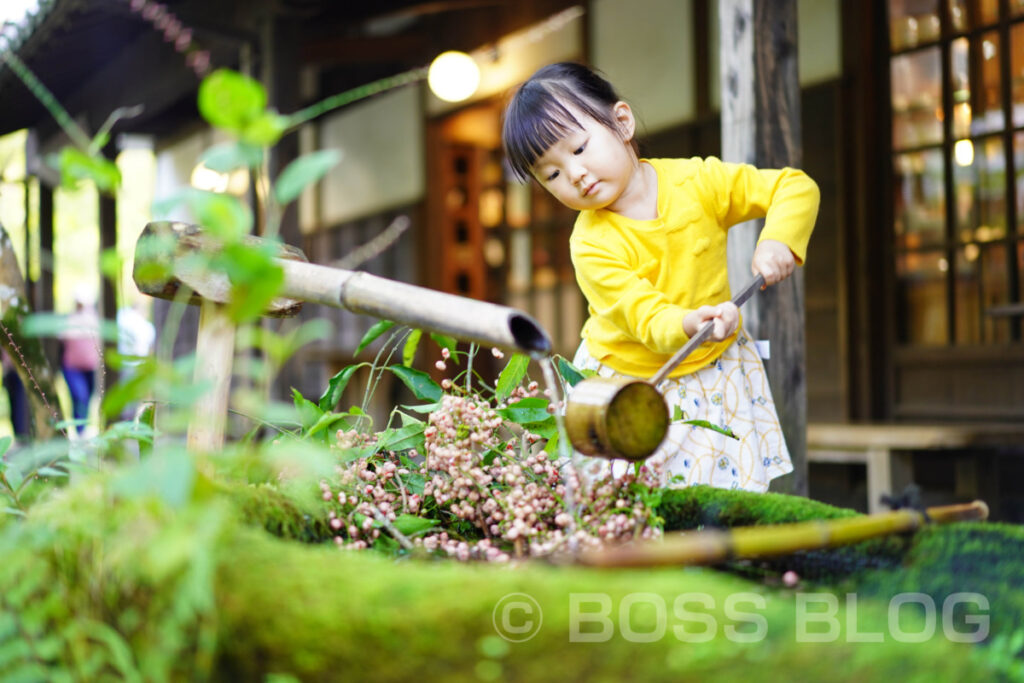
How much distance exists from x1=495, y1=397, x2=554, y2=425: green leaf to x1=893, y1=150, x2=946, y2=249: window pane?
374 centimetres

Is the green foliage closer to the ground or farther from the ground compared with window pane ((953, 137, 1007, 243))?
closer to the ground

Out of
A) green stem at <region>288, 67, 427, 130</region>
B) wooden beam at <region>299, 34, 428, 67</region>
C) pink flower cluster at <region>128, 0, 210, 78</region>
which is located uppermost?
wooden beam at <region>299, 34, 428, 67</region>

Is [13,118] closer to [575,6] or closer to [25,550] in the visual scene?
[575,6]

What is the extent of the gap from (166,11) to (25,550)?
5.60 m

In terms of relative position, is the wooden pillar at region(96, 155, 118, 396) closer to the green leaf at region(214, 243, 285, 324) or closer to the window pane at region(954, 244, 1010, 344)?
the window pane at region(954, 244, 1010, 344)

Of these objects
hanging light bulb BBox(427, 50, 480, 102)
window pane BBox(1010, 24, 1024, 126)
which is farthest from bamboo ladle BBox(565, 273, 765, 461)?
hanging light bulb BBox(427, 50, 480, 102)

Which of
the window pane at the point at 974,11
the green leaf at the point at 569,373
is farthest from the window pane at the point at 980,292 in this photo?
the green leaf at the point at 569,373

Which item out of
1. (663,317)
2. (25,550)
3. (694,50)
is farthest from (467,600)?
(694,50)

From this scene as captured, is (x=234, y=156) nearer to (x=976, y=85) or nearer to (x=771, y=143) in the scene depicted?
(x=771, y=143)

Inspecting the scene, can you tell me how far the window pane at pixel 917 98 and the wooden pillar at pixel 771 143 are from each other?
7.67 ft

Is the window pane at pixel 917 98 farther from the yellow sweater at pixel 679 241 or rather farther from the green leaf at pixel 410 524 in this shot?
the green leaf at pixel 410 524

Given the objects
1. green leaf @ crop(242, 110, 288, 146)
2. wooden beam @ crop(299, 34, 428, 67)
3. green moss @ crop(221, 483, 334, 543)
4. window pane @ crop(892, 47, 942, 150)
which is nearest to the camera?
green leaf @ crop(242, 110, 288, 146)

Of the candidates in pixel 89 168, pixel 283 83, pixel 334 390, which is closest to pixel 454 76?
pixel 283 83

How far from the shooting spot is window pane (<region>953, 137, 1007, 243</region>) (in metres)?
4.21
